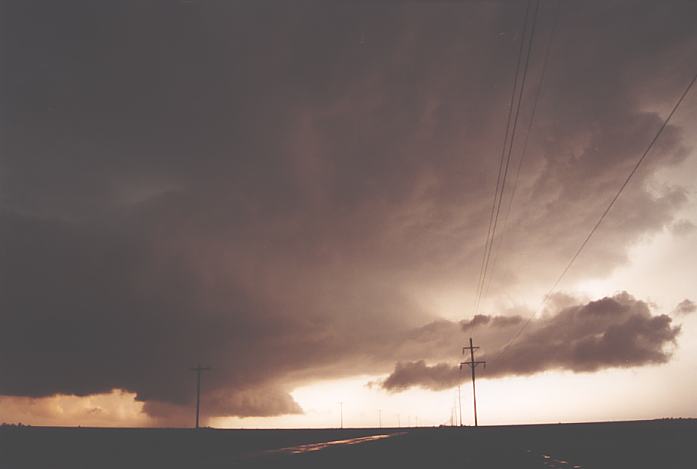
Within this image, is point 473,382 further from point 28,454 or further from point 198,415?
point 28,454

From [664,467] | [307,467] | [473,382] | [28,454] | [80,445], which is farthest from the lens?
[473,382]

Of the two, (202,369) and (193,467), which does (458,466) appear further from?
(202,369)

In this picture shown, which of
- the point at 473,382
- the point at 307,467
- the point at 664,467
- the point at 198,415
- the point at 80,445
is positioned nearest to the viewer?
the point at 307,467

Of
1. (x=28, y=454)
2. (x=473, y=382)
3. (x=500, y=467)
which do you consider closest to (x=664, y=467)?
(x=500, y=467)

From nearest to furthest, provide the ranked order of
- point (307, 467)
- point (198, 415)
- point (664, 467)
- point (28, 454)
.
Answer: point (307, 467)
point (664, 467)
point (28, 454)
point (198, 415)

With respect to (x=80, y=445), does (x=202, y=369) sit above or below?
above

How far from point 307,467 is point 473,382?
6608cm

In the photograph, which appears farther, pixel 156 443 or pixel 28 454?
pixel 156 443

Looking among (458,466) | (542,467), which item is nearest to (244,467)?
(458,466)

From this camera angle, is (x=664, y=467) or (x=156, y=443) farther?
(x=156, y=443)

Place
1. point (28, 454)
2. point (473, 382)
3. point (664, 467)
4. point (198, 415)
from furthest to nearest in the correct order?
1. point (198, 415)
2. point (473, 382)
3. point (28, 454)
4. point (664, 467)

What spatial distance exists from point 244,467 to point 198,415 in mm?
75324

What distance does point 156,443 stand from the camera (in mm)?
55469

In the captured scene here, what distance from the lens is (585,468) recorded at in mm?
24578
